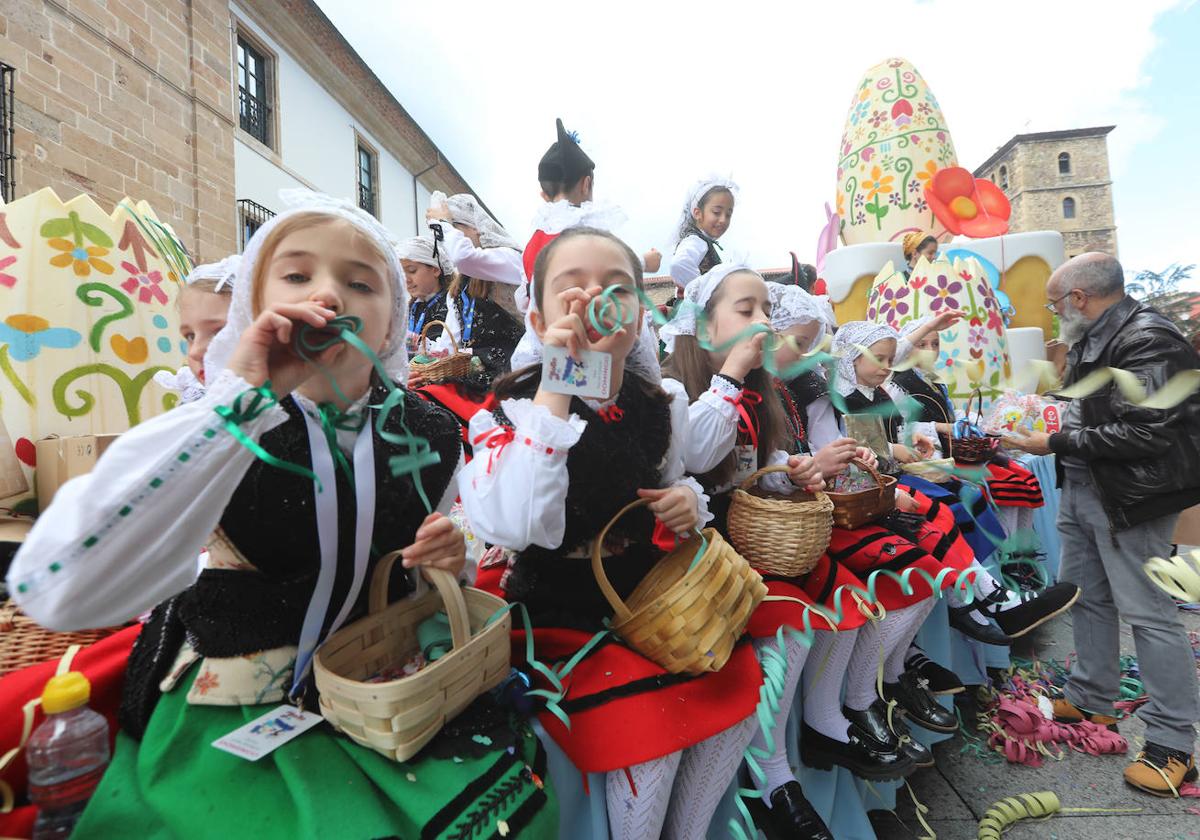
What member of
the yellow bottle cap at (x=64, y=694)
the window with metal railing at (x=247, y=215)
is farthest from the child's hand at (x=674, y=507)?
the window with metal railing at (x=247, y=215)

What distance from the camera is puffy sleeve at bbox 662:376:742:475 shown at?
1.78 meters

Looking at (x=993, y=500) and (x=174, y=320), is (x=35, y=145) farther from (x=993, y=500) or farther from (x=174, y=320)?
(x=993, y=500)

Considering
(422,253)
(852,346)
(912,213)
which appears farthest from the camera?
(912,213)

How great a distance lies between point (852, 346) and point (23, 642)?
10.7 ft

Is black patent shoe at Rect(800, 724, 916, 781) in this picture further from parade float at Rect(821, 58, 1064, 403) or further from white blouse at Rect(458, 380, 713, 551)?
parade float at Rect(821, 58, 1064, 403)

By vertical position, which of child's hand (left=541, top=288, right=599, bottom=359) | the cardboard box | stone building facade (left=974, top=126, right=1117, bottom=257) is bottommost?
the cardboard box

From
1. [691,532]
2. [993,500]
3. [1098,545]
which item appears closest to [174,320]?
[691,532]

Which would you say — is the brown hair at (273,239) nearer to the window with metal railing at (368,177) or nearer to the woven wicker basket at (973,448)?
the woven wicker basket at (973,448)

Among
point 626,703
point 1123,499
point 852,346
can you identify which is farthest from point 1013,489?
point 626,703

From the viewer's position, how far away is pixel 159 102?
6.99 meters

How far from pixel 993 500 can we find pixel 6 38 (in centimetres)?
895

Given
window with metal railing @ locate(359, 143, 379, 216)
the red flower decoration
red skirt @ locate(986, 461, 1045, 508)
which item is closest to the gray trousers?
red skirt @ locate(986, 461, 1045, 508)

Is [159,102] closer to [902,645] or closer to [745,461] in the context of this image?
[745,461]

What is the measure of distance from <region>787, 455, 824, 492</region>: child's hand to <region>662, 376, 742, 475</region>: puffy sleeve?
29cm
